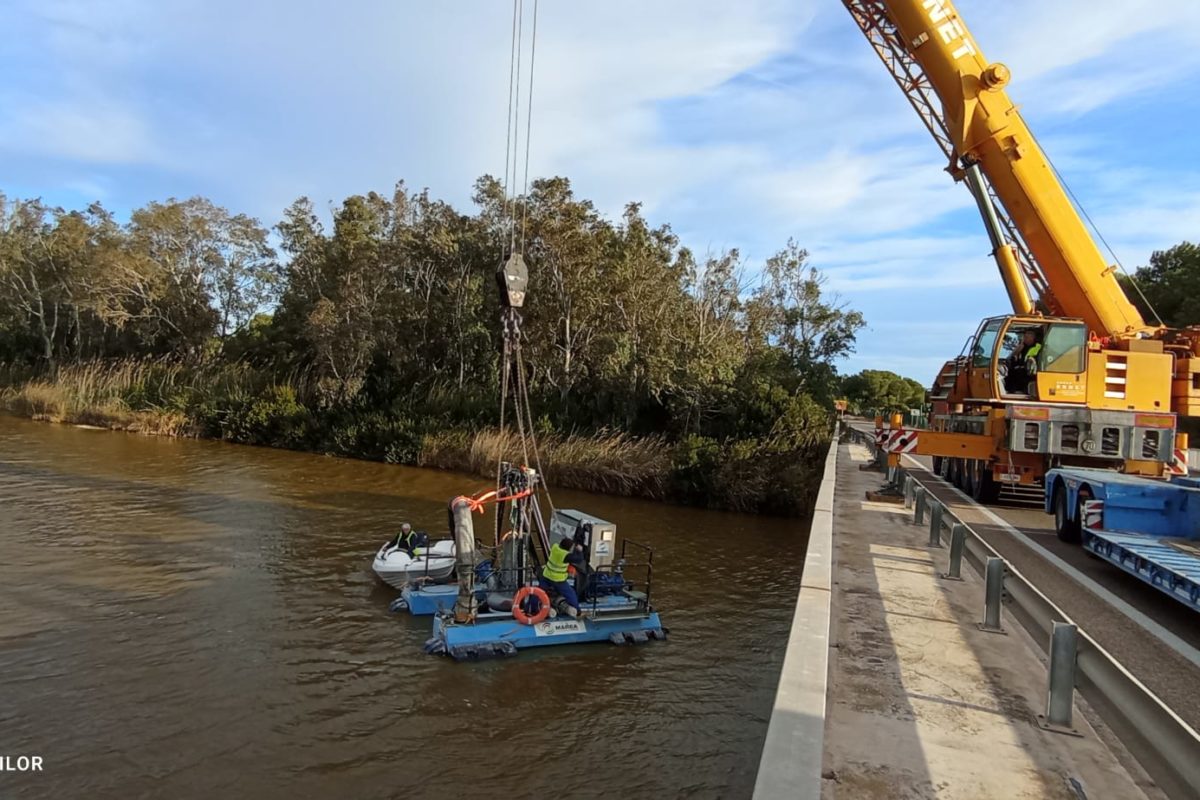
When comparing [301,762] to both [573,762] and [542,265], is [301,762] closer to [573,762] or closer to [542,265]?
[573,762]

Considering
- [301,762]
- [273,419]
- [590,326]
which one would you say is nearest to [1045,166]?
[301,762]

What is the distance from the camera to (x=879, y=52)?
16250 millimetres

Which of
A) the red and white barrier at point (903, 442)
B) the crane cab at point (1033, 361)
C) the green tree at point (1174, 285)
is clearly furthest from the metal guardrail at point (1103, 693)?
the green tree at point (1174, 285)

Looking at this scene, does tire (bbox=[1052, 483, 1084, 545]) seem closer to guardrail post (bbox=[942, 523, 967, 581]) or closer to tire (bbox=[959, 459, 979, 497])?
guardrail post (bbox=[942, 523, 967, 581])

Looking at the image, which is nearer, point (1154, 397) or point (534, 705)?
point (534, 705)

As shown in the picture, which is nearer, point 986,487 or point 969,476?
point 986,487

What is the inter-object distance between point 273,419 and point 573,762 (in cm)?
2994

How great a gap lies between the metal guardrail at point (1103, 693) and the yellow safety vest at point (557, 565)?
545cm

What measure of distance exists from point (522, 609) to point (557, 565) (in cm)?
77

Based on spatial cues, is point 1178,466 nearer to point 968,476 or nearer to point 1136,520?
point 968,476

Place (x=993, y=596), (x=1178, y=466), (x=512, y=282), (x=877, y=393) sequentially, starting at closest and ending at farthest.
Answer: (x=993, y=596) → (x=512, y=282) → (x=1178, y=466) → (x=877, y=393)

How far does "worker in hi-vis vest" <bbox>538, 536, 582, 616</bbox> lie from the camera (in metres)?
10.7

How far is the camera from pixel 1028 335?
13.7m

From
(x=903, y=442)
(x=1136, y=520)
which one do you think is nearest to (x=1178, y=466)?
(x=903, y=442)
